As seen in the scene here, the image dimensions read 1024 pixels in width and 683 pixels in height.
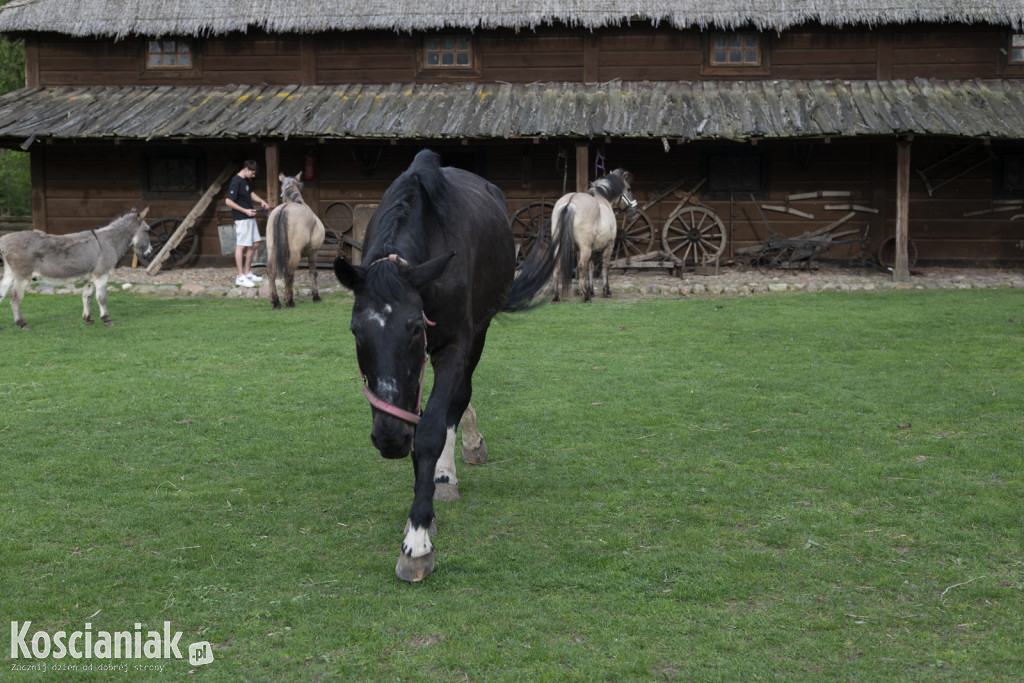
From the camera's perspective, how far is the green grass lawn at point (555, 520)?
3.35m

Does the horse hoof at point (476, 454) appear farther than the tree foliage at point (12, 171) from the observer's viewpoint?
No

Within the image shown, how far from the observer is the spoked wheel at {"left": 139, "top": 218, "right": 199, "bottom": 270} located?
18266 millimetres

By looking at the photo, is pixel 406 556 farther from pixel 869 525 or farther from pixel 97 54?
pixel 97 54

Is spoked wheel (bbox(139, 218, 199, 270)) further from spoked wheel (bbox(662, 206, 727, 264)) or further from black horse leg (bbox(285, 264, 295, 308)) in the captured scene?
spoked wheel (bbox(662, 206, 727, 264))

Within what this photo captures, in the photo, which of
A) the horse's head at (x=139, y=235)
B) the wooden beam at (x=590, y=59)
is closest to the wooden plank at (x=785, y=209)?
the wooden beam at (x=590, y=59)

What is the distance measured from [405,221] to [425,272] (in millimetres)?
532

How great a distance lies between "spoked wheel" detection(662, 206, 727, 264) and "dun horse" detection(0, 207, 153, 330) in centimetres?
A: 980

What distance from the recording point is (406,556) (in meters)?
3.89

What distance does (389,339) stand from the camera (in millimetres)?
3682

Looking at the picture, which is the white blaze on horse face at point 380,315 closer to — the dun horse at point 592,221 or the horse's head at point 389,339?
the horse's head at point 389,339

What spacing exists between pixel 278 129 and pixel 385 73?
131 inches

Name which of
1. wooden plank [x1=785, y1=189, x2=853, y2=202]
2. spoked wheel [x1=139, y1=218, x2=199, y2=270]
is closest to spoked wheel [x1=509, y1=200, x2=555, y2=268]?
wooden plank [x1=785, y1=189, x2=853, y2=202]

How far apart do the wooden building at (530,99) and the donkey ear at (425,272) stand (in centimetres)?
1249

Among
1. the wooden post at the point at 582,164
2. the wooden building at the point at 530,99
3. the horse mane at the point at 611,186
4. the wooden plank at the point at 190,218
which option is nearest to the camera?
the horse mane at the point at 611,186
